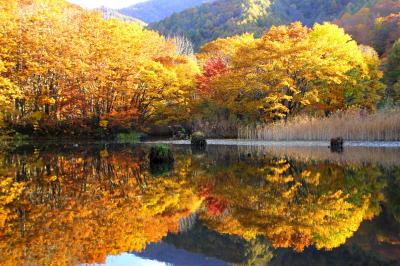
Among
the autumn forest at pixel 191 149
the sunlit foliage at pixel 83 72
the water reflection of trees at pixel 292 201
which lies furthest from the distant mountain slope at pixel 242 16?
the water reflection of trees at pixel 292 201

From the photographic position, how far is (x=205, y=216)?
6.36m

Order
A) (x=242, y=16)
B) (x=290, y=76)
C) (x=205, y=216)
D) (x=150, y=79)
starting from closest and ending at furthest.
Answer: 1. (x=205, y=216)
2. (x=290, y=76)
3. (x=150, y=79)
4. (x=242, y=16)

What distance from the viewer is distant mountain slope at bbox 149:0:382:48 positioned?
246 feet

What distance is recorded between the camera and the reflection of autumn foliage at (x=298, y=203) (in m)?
5.36

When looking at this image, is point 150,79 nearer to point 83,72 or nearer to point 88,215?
point 83,72

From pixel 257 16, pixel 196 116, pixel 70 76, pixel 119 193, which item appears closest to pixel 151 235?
pixel 119 193

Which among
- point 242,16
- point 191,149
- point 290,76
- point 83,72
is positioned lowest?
point 191,149

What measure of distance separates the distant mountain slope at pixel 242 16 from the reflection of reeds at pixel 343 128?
2011 inches

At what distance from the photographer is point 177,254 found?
4.89m

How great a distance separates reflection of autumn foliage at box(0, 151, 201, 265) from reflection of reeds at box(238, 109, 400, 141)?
10.8 meters

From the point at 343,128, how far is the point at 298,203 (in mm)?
12860

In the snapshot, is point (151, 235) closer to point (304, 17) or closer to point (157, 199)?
point (157, 199)

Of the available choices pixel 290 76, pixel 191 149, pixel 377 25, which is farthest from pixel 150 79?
pixel 377 25

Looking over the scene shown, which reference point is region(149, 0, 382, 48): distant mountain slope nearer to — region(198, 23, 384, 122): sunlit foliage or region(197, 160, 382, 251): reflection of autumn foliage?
region(198, 23, 384, 122): sunlit foliage
